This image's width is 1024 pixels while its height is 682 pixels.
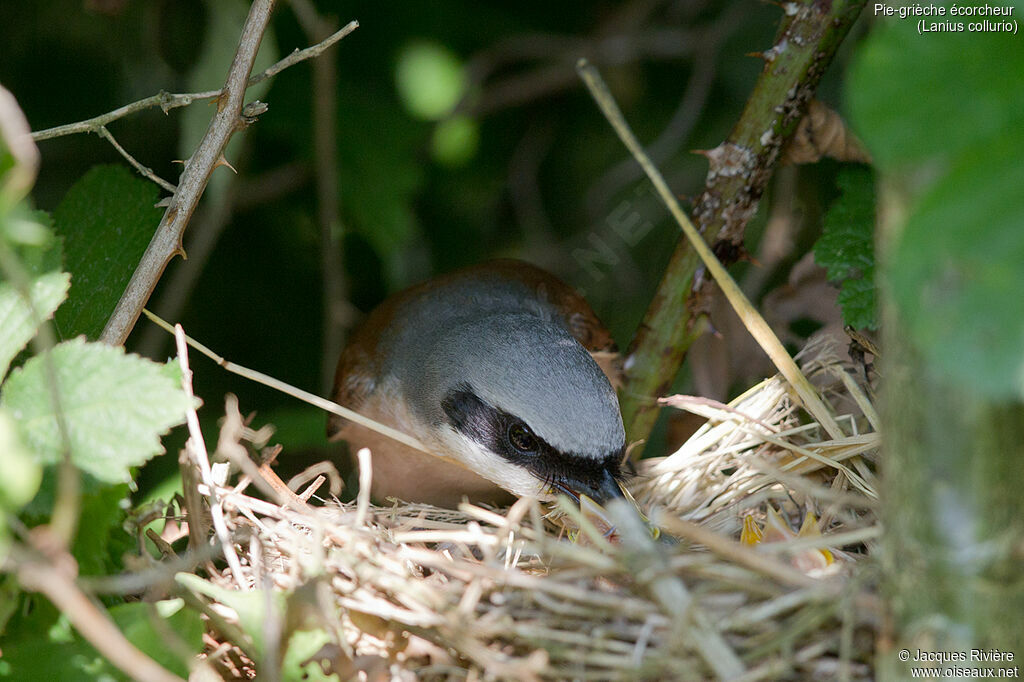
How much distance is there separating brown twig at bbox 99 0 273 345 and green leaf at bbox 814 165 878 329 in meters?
1.35

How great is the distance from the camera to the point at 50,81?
317 centimetres

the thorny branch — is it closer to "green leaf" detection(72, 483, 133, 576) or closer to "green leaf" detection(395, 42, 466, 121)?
"green leaf" detection(72, 483, 133, 576)

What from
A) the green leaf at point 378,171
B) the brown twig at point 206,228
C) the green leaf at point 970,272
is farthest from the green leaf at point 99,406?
the green leaf at point 378,171

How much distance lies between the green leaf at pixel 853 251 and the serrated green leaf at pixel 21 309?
5.31 ft

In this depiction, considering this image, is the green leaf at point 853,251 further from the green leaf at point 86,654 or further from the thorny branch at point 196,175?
the green leaf at point 86,654

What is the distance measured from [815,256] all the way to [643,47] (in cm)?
178

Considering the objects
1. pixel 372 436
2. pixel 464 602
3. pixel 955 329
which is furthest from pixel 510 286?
pixel 955 329

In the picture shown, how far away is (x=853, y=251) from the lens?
7.19 feet

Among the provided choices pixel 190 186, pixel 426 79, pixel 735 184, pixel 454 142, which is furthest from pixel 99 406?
pixel 454 142

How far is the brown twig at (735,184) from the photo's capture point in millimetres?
2236

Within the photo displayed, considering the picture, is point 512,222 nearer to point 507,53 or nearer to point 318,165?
point 507,53

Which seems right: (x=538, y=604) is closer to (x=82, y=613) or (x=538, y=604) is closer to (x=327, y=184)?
(x=82, y=613)

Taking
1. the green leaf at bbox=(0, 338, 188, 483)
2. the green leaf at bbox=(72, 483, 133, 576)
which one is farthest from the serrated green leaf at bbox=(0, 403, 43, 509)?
the green leaf at bbox=(72, 483, 133, 576)

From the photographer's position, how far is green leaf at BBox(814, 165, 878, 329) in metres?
2.14
